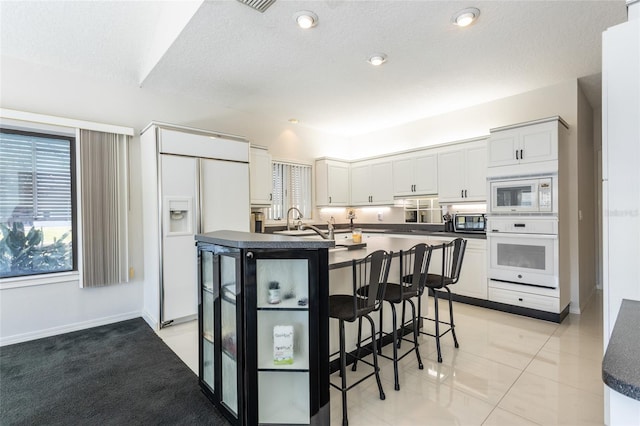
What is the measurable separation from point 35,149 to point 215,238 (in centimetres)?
314

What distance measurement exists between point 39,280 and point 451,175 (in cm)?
557

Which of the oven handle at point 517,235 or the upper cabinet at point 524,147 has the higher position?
the upper cabinet at point 524,147

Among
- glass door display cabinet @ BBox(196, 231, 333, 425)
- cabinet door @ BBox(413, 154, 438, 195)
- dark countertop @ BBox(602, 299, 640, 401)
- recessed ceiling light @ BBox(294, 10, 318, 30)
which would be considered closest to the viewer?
dark countertop @ BBox(602, 299, 640, 401)

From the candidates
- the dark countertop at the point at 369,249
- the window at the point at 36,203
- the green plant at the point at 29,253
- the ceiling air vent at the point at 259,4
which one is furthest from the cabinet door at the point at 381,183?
the green plant at the point at 29,253

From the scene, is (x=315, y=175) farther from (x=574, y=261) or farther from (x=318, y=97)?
(x=574, y=261)

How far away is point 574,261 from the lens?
13.2ft

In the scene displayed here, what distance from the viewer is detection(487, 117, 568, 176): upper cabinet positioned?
361cm

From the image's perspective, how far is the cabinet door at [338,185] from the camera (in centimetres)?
605

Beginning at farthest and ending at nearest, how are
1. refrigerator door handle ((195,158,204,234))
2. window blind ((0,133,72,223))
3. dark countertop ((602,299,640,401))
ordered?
refrigerator door handle ((195,158,204,234)) < window blind ((0,133,72,223)) < dark countertop ((602,299,640,401))

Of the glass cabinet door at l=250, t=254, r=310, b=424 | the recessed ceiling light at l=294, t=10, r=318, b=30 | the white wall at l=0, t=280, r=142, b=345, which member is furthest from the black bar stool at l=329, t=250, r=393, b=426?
the white wall at l=0, t=280, r=142, b=345

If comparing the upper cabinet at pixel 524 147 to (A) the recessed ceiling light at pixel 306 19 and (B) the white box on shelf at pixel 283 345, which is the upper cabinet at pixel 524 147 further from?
(B) the white box on shelf at pixel 283 345

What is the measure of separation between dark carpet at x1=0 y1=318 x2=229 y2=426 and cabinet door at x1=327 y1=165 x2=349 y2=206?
12.7ft

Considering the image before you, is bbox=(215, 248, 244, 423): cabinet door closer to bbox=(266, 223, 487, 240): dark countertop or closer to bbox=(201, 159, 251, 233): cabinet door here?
bbox=(201, 159, 251, 233): cabinet door

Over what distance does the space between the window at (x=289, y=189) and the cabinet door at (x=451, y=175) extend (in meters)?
2.48
